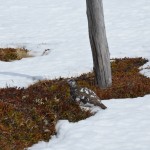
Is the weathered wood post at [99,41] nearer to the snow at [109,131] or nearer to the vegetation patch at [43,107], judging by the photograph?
the vegetation patch at [43,107]

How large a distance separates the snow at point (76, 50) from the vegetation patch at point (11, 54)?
2.01 feet

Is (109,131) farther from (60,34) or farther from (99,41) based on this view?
(60,34)

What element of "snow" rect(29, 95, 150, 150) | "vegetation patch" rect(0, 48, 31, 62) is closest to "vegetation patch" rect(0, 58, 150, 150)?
"snow" rect(29, 95, 150, 150)

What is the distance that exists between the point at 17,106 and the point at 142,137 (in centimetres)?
326

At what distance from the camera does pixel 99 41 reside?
12133 millimetres

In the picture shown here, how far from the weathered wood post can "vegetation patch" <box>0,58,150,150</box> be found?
37 centimetres

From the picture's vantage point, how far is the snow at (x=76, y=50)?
8.51m

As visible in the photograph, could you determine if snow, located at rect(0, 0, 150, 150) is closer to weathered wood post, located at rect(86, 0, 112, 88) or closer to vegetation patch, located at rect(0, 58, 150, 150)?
vegetation patch, located at rect(0, 58, 150, 150)

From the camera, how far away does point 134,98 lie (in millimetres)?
11117

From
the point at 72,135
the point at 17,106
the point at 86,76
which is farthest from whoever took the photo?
the point at 86,76

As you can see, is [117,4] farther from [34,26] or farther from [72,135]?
[72,135]

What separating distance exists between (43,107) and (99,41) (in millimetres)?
3400

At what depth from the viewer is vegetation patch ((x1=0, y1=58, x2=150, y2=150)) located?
8609mm

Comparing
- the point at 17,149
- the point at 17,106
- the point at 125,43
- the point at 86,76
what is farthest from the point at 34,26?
the point at 17,149
